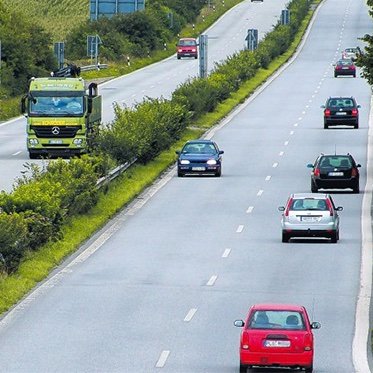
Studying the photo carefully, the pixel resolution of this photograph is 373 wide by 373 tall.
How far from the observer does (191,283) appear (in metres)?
40.6

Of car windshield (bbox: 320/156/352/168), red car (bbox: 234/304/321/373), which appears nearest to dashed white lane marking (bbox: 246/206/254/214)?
car windshield (bbox: 320/156/352/168)

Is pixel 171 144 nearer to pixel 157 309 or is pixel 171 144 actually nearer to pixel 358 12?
pixel 157 309

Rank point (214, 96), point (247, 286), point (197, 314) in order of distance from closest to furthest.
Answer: point (197, 314), point (247, 286), point (214, 96)

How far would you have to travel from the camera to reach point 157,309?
36594 mm

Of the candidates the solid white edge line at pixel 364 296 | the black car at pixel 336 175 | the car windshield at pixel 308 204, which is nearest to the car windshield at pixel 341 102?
the solid white edge line at pixel 364 296

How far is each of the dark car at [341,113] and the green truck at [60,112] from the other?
22.5 m

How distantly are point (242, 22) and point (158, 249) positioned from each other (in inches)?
4982

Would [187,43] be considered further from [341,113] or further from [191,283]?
[191,283]

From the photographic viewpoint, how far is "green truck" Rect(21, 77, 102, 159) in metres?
68.2

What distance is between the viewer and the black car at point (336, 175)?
61.7m

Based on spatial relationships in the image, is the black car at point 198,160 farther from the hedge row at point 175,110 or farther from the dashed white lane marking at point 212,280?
the dashed white lane marking at point 212,280

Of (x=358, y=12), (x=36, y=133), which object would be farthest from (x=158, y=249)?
(x=358, y=12)

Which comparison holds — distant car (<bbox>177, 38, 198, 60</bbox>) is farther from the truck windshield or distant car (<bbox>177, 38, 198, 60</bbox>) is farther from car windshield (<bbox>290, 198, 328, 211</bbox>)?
car windshield (<bbox>290, 198, 328, 211</bbox>)

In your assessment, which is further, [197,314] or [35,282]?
[35,282]
